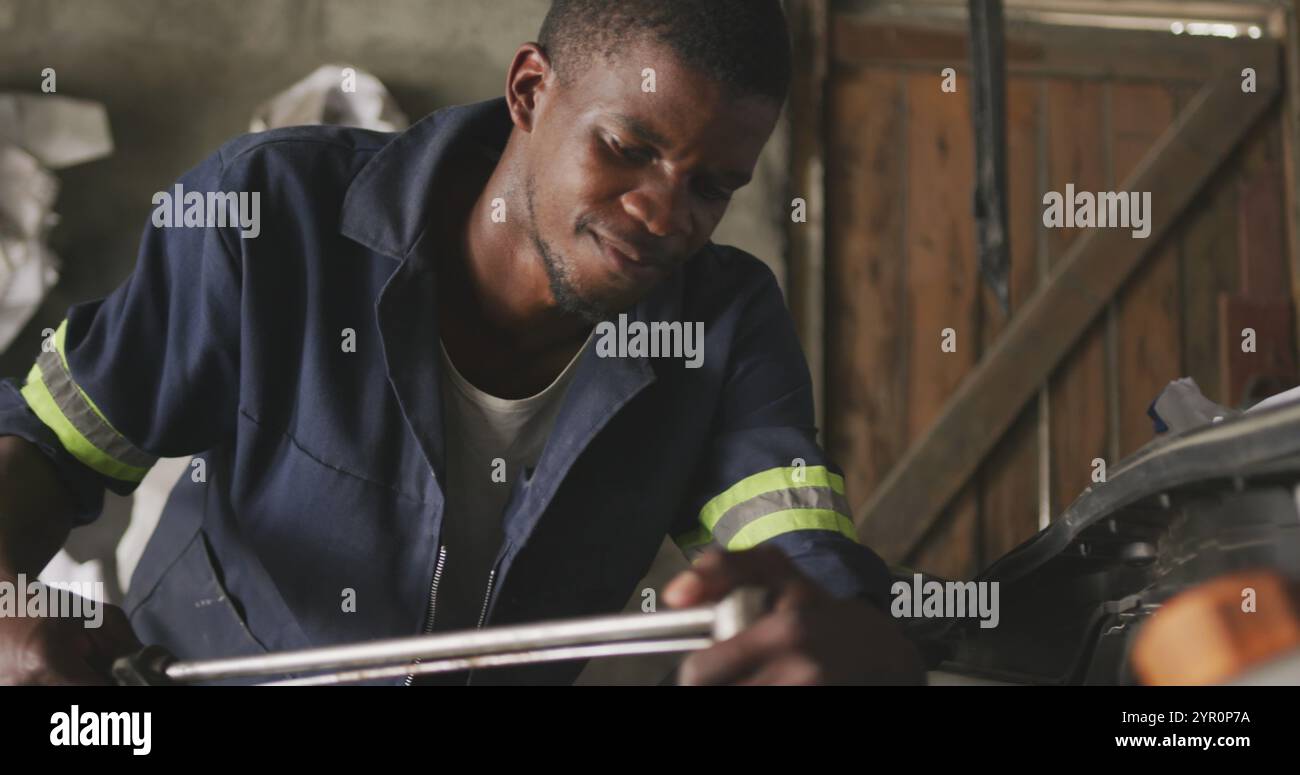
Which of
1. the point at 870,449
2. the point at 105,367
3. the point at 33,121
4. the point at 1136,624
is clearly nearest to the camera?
the point at 1136,624

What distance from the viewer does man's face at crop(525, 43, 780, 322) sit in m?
1.02

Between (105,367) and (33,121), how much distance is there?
1.57 metres

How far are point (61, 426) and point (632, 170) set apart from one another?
57 cm

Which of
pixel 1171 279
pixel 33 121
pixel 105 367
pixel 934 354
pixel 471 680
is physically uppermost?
pixel 33 121

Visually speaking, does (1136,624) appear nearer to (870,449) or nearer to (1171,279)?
(870,449)

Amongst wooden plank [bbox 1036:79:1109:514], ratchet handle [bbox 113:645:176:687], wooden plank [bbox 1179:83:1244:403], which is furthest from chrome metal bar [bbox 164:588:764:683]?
wooden plank [bbox 1179:83:1244:403]

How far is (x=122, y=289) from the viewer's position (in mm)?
1085

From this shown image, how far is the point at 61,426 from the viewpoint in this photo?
102 cm

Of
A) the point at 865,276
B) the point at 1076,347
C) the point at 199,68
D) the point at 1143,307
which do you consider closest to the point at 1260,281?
the point at 1143,307

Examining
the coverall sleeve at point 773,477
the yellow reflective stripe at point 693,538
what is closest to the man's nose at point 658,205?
the coverall sleeve at point 773,477

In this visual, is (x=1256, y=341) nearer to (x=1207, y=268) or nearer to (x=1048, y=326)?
(x=1207, y=268)

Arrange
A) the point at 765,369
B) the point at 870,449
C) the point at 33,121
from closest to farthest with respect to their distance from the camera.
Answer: the point at 765,369 < the point at 33,121 < the point at 870,449

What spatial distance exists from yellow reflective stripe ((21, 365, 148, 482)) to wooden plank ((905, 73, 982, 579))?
1.96m

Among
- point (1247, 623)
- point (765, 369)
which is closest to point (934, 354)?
point (765, 369)
